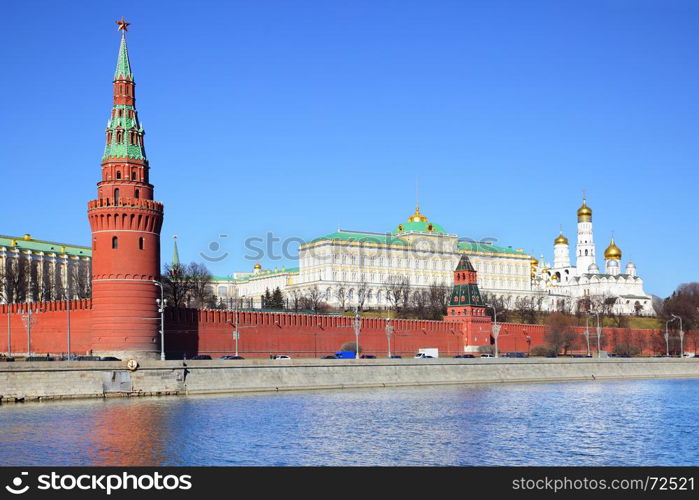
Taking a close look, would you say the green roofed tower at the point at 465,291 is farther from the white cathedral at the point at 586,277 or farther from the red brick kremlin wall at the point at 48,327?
the white cathedral at the point at 586,277

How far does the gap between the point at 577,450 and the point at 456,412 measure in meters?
12.1

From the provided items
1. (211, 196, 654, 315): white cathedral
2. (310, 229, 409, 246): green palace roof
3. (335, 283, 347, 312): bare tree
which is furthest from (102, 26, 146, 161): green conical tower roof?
(310, 229, 409, 246): green palace roof

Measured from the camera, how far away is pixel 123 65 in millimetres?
61531

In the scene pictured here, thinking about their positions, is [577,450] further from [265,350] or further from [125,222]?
[265,350]

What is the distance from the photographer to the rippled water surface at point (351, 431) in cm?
3177

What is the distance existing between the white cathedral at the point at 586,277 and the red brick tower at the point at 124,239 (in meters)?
112

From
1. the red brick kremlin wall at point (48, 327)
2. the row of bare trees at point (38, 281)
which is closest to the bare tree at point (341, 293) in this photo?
the row of bare trees at point (38, 281)

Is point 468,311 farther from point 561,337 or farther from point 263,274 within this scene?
point 263,274

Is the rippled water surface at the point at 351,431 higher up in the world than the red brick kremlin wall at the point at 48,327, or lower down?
lower down

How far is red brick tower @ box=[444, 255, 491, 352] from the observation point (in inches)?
3617

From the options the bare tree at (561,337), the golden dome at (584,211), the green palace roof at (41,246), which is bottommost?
the bare tree at (561,337)

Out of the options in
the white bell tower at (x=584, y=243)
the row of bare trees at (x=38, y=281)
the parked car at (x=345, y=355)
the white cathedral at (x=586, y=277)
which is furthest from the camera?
the white bell tower at (x=584, y=243)

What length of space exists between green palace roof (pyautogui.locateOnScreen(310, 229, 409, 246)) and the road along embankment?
70.6 meters
